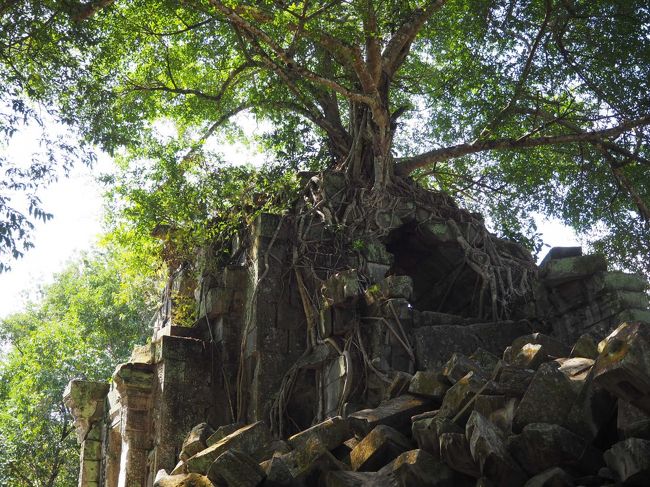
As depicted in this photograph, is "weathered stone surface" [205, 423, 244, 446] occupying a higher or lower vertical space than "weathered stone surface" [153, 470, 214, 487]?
higher

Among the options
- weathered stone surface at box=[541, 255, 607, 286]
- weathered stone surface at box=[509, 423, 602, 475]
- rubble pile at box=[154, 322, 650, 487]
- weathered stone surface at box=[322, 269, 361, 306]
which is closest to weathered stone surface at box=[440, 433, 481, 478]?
rubble pile at box=[154, 322, 650, 487]

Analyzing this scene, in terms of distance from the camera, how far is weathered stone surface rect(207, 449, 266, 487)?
4.69 meters

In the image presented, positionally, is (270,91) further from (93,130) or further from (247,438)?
(247,438)

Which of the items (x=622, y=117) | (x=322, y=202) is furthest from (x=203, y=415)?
(x=622, y=117)

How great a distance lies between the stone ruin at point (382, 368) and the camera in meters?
4.09

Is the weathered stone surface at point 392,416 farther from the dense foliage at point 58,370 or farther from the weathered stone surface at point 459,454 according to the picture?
the dense foliage at point 58,370

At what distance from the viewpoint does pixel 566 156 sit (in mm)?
11953

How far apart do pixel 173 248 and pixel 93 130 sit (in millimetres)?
1656

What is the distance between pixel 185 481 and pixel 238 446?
411mm

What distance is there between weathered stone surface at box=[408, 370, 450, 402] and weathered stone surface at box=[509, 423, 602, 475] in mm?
1034

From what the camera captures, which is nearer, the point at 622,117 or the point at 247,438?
the point at 247,438

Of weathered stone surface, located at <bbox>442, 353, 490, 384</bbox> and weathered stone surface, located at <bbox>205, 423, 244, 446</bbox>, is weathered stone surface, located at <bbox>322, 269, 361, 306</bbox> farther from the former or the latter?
weathered stone surface, located at <bbox>442, 353, 490, 384</bbox>

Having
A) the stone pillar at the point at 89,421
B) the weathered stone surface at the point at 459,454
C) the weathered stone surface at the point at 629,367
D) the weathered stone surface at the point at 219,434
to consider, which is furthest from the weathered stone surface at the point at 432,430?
the stone pillar at the point at 89,421

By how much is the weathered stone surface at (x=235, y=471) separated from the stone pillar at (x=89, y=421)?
235 inches
